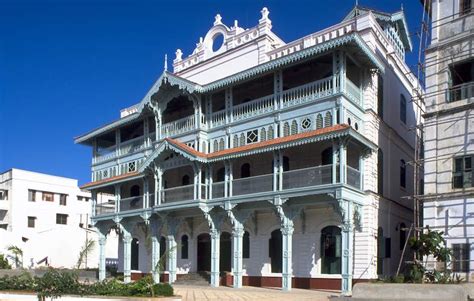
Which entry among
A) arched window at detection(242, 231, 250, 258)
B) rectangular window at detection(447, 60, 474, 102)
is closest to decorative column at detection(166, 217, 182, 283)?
arched window at detection(242, 231, 250, 258)

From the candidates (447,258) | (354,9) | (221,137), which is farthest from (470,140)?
(221,137)

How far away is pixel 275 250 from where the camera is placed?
2712 cm

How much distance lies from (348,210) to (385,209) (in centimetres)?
452

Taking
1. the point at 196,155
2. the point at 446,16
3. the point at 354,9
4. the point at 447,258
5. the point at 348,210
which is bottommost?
the point at 447,258

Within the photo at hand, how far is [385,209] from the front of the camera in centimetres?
2622

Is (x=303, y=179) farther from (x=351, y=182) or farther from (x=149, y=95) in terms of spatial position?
(x=149, y=95)

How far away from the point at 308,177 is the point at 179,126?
9776 millimetres

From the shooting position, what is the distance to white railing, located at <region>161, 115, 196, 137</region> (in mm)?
29691

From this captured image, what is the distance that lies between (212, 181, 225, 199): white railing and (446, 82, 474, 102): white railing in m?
11.6

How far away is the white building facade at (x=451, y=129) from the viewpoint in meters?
20.8

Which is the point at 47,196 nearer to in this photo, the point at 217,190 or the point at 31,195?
the point at 31,195

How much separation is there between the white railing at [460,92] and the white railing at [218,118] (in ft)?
37.3

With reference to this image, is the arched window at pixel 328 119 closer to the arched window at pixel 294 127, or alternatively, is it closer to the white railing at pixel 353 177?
the arched window at pixel 294 127

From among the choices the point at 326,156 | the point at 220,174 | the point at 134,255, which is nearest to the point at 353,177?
the point at 326,156
